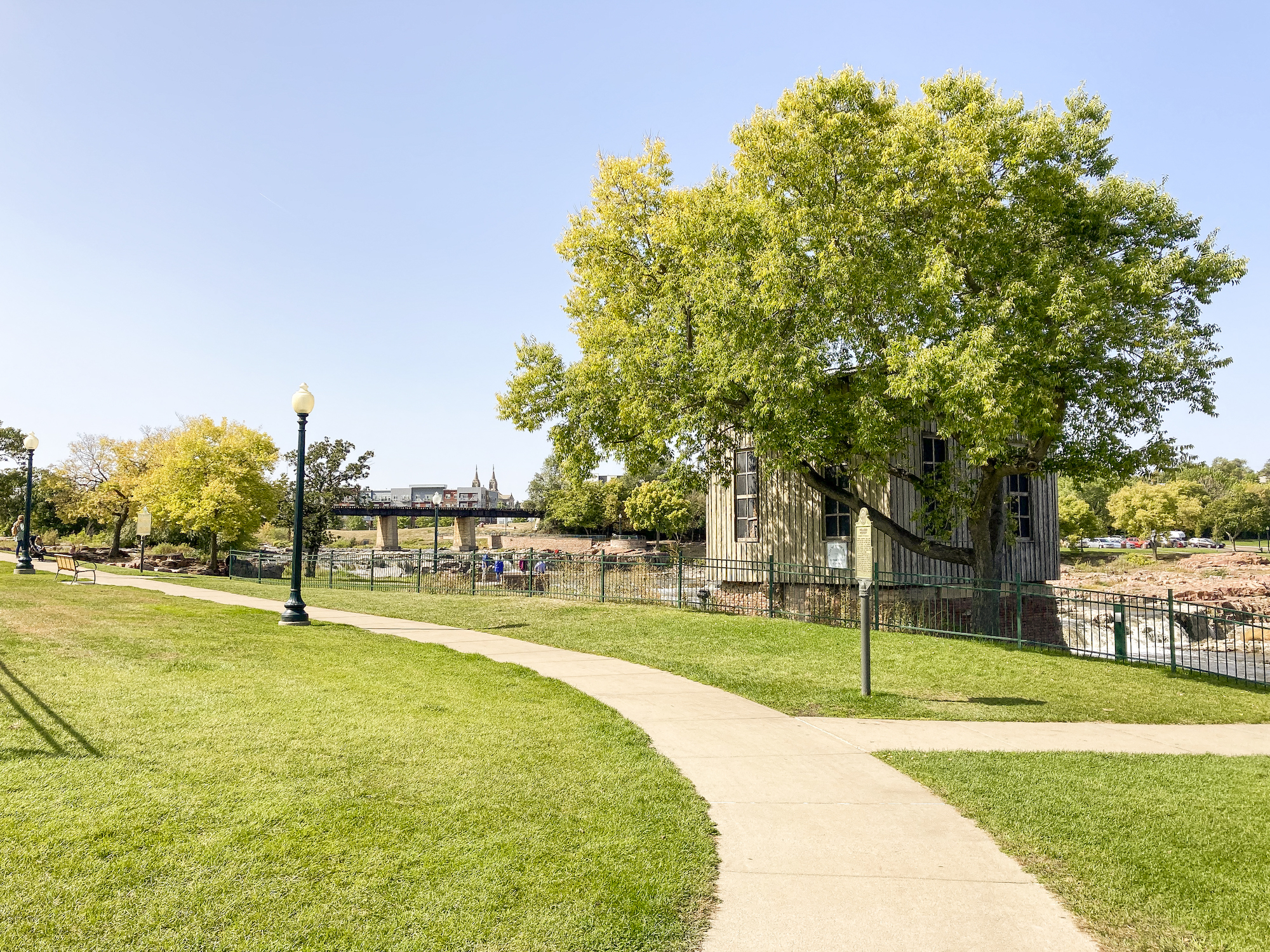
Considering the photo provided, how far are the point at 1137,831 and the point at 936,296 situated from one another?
10.9 meters

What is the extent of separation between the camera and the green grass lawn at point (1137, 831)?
4035 mm

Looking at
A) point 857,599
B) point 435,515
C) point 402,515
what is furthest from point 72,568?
point 402,515

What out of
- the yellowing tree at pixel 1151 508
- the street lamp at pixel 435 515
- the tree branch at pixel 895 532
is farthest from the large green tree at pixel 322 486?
the yellowing tree at pixel 1151 508

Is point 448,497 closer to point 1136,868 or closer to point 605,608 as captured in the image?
point 605,608

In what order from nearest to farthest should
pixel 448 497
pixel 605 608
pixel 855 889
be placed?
pixel 855 889
pixel 605 608
pixel 448 497

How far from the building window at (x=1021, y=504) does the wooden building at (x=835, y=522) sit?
0.02 m

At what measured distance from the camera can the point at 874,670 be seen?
11664 mm

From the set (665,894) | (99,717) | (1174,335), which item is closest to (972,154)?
(1174,335)

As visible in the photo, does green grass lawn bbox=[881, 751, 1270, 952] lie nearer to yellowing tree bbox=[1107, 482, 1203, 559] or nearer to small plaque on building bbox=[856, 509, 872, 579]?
small plaque on building bbox=[856, 509, 872, 579]

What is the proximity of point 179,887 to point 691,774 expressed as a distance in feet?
12.0

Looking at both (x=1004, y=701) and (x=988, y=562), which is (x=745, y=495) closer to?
(x=988, y=562)

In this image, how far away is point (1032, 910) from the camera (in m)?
4.12

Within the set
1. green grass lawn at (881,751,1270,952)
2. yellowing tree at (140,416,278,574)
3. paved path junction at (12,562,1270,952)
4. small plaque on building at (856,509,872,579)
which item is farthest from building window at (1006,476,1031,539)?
yellowing tree at (140,416,278,574)

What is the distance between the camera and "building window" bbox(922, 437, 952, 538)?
17.5 metres
